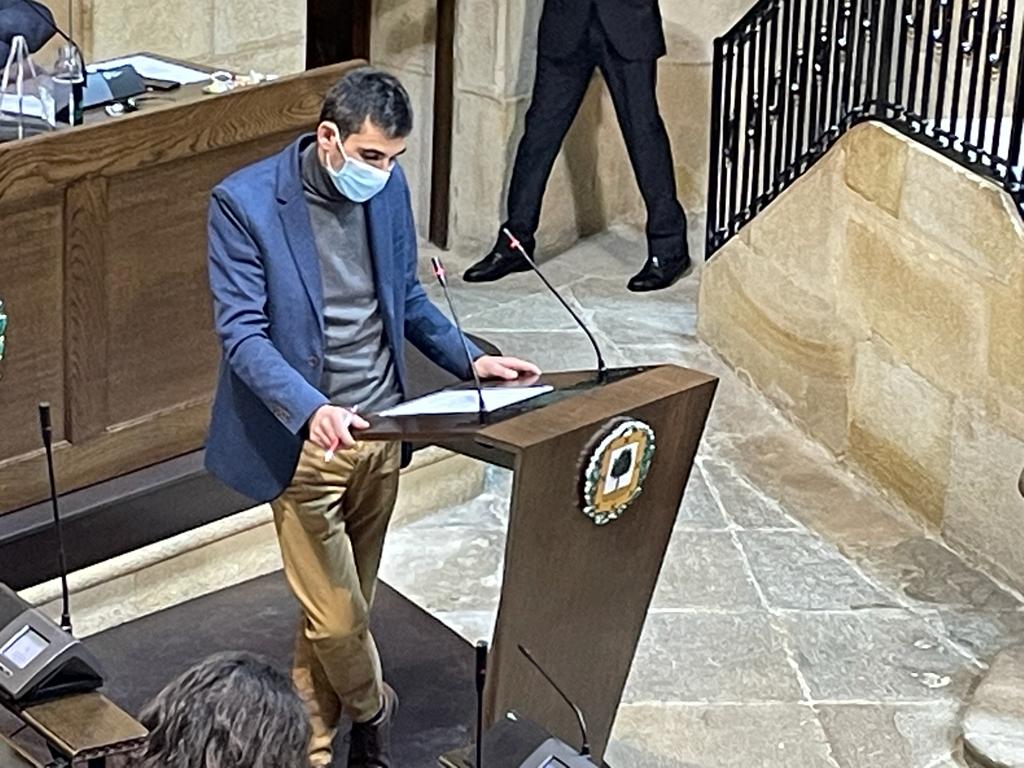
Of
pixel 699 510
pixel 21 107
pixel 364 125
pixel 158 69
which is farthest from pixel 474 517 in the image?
pixel 364 125

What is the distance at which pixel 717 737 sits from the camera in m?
5.12

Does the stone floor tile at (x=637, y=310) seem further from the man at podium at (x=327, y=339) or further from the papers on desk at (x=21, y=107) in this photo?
the man at podium at (x=327, y=339)

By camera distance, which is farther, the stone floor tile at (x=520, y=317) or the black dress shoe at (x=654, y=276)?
the black dress shoe at (x=654, y=276)

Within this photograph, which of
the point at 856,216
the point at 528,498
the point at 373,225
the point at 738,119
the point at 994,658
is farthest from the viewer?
the point at 738,119

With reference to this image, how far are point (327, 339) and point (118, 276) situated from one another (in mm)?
1108

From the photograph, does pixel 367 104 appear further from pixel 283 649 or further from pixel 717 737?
pixel 717 737

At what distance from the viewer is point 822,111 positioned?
650 cm

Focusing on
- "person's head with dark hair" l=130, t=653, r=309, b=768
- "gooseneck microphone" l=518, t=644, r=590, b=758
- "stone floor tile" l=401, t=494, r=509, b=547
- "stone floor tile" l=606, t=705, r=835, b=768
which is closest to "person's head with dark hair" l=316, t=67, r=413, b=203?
"gooseneck microphone" l=518, t=644, r=590, b=758

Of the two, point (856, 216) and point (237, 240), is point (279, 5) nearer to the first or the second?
point (856, 216)

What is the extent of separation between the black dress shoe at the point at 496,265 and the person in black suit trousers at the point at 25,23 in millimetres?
2477

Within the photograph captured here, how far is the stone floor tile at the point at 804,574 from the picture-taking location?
5738mm

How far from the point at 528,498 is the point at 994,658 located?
197 cm

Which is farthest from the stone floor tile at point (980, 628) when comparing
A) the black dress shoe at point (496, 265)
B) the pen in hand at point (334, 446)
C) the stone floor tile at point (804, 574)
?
the black dress shoe at point (496, 265)

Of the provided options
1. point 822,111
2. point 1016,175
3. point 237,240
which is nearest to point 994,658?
point 1016,175
